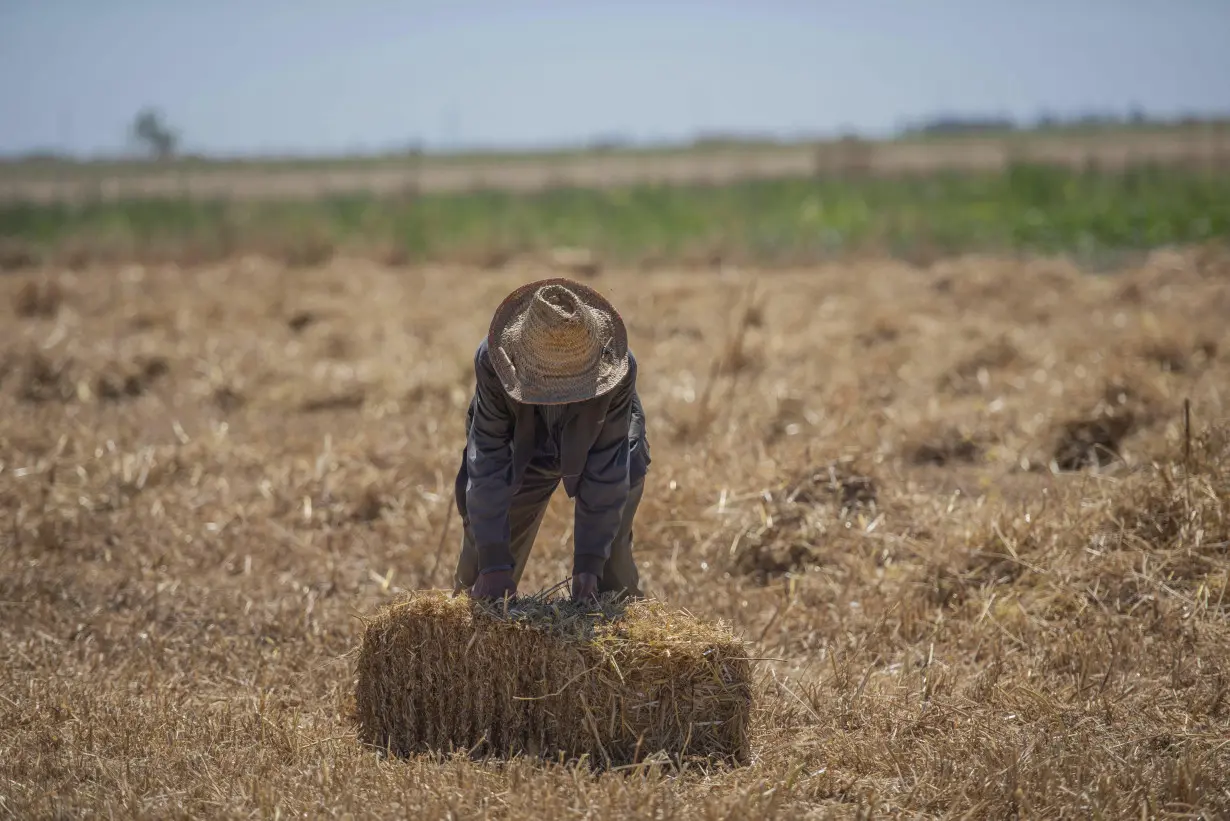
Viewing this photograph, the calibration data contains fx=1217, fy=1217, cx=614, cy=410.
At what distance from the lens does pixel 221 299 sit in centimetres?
1385

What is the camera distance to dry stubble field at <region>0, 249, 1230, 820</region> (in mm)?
4027

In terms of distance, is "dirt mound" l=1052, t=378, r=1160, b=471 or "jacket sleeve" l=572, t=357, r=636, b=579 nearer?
"jacket sleeve" l=572, t=357, r=636, b=579

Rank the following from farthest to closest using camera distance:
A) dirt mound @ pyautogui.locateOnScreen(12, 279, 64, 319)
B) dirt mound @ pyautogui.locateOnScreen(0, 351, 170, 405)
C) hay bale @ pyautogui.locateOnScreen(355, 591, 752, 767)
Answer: dirt mound @ pyautogui.locateOnScreen(12, 279, 64, 319) → dirt mound @ pyautogui.locateOnScreen(0, 351, 170, 405) → hay bale @ pyautogui.locateOnScreen(355, 591, 752, 767)

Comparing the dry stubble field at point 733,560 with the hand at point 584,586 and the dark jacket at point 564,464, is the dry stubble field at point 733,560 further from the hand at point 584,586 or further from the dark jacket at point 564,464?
the dark jacket at point 564,464

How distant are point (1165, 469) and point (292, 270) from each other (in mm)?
12869

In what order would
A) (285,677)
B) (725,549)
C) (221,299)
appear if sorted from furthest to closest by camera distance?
(221,299)
(725,549)
(285,677)

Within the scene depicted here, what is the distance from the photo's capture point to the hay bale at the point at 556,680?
4184 mm

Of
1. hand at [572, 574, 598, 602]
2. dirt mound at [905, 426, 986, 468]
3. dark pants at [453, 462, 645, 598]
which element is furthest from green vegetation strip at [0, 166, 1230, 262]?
hand at [572, 574, 598, 602]

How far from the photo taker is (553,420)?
4.35 m

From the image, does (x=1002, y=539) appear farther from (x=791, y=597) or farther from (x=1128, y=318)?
(x=1128, y=318)

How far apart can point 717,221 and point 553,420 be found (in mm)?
17753

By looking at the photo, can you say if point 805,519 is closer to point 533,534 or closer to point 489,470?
point 533,534

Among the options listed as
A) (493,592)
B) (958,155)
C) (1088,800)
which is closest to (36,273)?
(493,592)

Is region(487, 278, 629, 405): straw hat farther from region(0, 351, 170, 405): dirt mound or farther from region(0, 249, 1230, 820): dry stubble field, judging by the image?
region(0, 351, 170, 405): dirt mound
